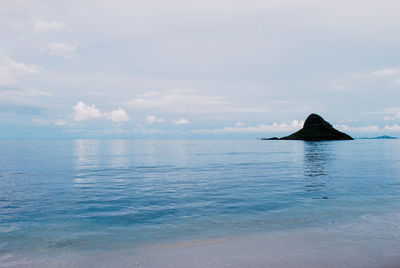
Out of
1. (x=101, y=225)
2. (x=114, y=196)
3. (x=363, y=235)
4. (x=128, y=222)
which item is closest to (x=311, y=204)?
(x=363, y=235)

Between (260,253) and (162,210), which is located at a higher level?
(260,253)

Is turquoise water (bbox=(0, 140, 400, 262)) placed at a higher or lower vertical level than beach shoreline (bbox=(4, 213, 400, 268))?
lower

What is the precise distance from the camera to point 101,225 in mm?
14328

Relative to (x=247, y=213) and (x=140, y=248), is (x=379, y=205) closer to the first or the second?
(x=247, y=213)

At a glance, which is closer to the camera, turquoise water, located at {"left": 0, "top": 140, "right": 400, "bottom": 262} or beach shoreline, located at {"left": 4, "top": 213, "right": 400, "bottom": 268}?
beach shoreline, located at {"left": 4, "top": 213, "right": 400, "bottom": 268}

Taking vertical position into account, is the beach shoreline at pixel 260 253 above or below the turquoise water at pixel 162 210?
above


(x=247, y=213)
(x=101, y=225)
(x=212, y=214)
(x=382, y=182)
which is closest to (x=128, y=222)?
(x=101, y=225)

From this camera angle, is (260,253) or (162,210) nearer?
(260,253)

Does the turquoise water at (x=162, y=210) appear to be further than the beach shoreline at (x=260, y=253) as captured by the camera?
Yes

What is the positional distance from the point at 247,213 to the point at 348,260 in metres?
7.27

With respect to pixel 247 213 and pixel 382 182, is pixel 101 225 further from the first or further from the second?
pixel 382 182

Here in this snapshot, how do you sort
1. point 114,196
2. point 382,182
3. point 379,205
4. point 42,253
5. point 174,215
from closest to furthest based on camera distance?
point 42,253 < point 174,215 < point 379,205 < point 114,196 < point 382,182

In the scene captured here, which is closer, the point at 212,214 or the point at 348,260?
the point at 348,260

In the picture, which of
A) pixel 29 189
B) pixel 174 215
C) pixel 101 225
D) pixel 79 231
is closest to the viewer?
pixel 79 231
